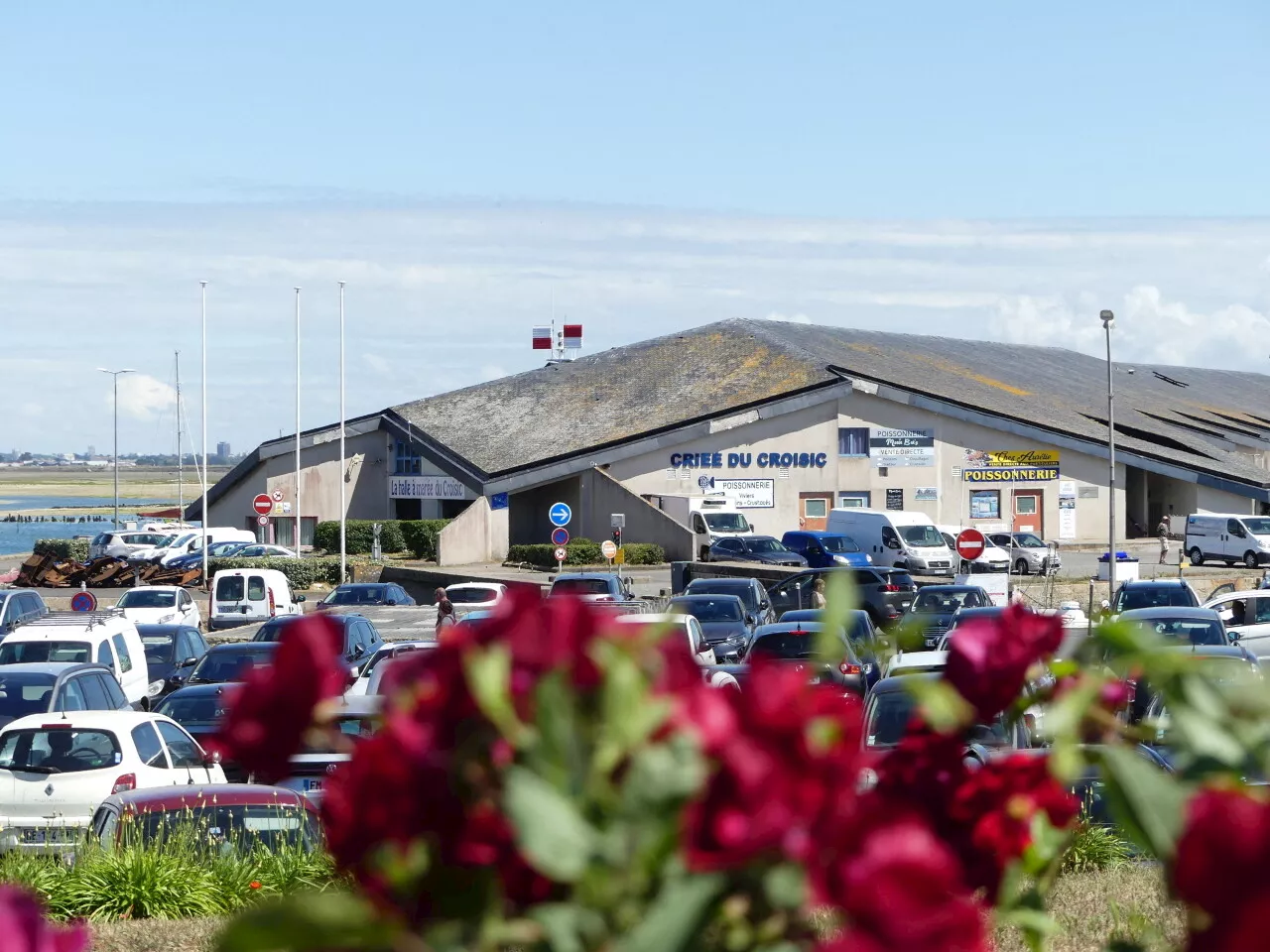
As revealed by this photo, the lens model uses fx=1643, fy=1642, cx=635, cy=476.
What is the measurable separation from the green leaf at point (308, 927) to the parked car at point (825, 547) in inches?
2066

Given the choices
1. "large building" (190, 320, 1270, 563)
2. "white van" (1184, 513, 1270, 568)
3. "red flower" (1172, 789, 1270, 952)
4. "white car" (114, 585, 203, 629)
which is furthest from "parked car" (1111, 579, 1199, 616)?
"red flower" (1172, 789, 1270, 952)

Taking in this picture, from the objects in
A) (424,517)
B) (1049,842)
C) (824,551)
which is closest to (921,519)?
(824,551)

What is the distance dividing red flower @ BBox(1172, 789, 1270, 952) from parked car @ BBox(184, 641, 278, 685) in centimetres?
2266

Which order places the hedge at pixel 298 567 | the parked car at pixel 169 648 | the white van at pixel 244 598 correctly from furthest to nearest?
1. the hedge at pixel 298 567
2. the white van at pixel 244 598
3. the parked car at pixel 169 648

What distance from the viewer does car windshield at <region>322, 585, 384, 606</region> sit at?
140 ft

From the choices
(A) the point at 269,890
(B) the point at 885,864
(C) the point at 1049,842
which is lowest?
(A) the point at 269,890

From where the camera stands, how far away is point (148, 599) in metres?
37.5

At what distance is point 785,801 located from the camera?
1.61 meters

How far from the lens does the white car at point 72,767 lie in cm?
1511

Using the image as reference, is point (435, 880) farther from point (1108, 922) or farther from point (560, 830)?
point (1108, 922)

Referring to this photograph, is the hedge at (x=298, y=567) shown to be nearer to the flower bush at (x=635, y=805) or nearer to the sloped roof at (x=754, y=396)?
the sloped roof at (x=754, y=396)

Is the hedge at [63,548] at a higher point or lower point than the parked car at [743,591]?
higher

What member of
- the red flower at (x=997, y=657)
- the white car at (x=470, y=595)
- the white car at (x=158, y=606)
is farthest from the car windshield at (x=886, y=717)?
the white car at (x=158, y=606)

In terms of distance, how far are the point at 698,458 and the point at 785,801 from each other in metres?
63.9
